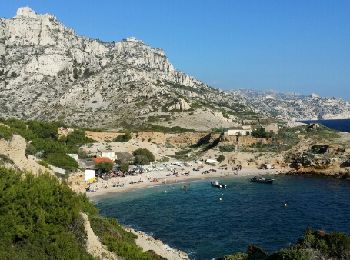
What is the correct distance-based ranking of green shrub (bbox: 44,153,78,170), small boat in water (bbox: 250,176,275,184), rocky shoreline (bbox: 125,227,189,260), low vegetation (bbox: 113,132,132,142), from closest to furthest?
rocky shoreline (bbox: 125,227,189,260) < green shrub (bbox: 44,153,78,170) < small boat in water (bbox: 250,176,275,184) < low vegetation (bbox: 113,132,132,142)

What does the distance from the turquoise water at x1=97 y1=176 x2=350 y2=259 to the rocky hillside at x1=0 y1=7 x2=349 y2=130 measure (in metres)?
55.9

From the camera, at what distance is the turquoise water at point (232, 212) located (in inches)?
1590

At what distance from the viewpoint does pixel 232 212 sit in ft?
169

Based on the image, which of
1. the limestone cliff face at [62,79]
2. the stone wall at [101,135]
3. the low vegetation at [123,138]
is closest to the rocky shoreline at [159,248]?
the low vegetation at [123,138]

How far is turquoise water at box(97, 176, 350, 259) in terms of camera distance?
4038cm

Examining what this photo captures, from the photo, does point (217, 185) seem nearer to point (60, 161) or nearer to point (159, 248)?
point (60, 161)

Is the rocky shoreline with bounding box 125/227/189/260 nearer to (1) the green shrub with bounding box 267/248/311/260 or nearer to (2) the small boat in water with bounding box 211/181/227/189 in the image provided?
(1) the green shrub with bounding box 267/248/311/260

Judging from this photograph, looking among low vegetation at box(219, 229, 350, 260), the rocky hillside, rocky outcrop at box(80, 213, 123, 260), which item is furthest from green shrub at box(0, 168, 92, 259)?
the rocky hillside

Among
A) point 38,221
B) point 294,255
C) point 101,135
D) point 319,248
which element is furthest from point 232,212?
point 101,135

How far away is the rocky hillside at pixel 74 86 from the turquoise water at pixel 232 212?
55905 millimetres

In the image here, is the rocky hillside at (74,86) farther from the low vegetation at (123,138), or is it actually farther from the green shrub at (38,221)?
the green shrub at (38,221)

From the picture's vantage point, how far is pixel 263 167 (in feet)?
278

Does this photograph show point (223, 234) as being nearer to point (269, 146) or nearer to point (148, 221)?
point (148, 221)

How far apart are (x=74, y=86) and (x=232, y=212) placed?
3667 inches
